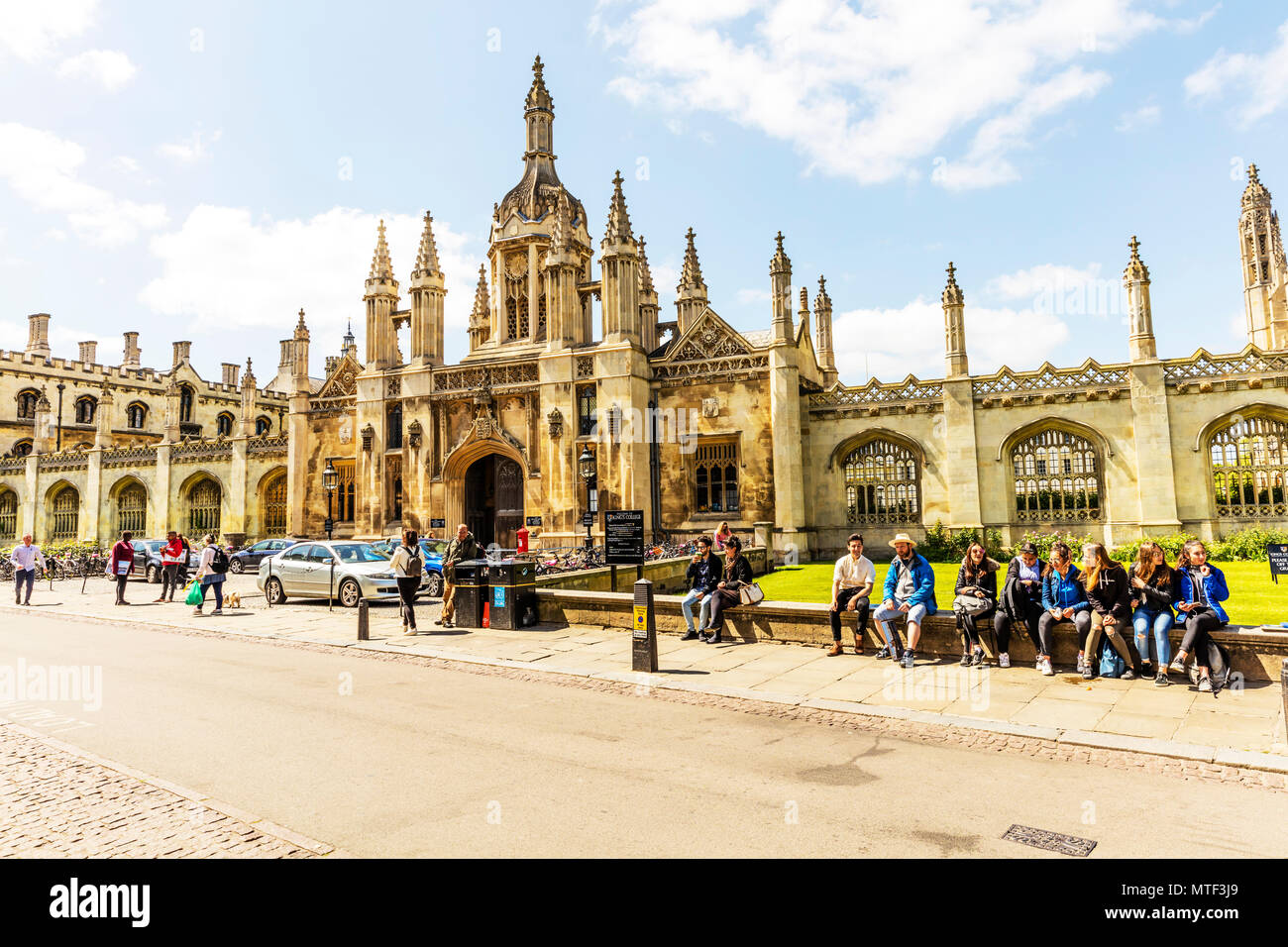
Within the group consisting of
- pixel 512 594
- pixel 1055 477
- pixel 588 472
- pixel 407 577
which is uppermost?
pixel 588 472

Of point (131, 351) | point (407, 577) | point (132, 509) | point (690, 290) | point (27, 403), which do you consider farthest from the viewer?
point (131, 351)

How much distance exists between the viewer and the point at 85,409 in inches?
2066

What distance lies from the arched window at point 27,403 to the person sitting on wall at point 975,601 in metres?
59.7

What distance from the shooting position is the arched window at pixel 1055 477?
2238cm

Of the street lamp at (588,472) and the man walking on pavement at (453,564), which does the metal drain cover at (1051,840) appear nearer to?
the man walking on pavement at (453,564)

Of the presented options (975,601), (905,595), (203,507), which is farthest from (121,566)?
(203,507)

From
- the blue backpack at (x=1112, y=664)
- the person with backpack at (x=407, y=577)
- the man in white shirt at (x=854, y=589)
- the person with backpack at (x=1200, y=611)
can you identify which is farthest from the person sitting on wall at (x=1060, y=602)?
the person with backpack at (x=407, y=577)

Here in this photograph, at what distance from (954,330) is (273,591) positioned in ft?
69.5

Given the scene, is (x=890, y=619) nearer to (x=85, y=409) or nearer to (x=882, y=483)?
(x=882, y=483)

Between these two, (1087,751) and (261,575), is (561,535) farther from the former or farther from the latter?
(1087,751)

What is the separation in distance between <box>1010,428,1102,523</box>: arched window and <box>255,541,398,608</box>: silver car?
1865 centimetres

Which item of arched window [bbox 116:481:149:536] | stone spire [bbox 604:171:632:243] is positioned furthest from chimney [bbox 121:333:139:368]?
stone spire [bbox 604:171:632:243]

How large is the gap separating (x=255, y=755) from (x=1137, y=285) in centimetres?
2447
